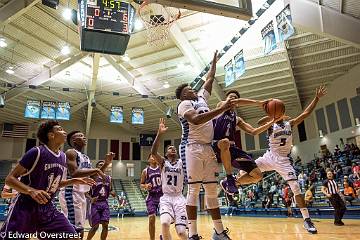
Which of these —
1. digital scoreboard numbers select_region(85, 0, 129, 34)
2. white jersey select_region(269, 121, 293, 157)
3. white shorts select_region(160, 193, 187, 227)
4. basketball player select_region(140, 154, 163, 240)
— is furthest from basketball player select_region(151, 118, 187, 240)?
digital scoreboard numbers select_region(85, 0, 129, 34)

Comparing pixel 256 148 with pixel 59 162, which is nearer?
pixel 59 162

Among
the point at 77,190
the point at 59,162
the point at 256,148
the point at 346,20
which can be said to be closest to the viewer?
the point at 59,162

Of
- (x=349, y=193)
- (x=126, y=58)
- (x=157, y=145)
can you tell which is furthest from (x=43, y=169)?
(x=126, y=58)

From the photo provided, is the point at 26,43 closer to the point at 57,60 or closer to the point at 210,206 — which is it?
the point at 57,60

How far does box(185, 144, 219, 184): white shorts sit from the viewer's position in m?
3.66

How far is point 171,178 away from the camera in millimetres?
4941

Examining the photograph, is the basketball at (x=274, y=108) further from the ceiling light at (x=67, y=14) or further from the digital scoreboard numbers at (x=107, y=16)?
the ceiling light at (x=67, y=14)

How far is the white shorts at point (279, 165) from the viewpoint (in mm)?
5328

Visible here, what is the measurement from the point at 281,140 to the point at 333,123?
1720 centimetres

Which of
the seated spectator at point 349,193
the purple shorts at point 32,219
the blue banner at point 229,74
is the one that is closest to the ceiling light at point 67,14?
the blue banner at point 229,74

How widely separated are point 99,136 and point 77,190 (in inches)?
973

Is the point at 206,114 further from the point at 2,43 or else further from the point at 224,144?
the point at 2,43

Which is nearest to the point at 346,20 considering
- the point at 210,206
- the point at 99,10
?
the point at 99,10

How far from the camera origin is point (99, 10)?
25.3 ft
